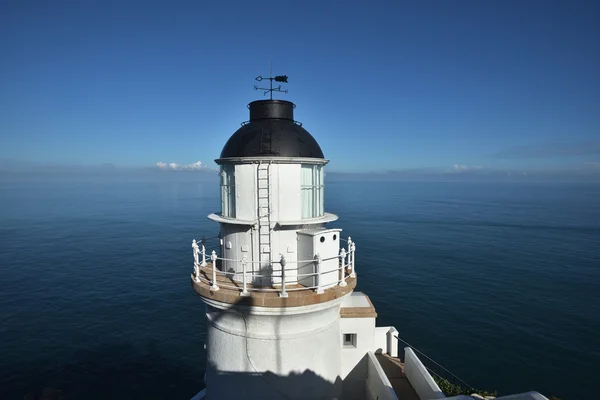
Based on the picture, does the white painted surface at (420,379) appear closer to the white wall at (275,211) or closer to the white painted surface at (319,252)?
the white painted surface at (319,252)

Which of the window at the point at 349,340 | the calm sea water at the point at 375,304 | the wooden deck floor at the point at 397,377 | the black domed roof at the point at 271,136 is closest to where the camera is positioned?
the black domed roof at the point at 271,136

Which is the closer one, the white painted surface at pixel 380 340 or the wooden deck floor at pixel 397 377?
the wooden deck floor at pixel 397 377

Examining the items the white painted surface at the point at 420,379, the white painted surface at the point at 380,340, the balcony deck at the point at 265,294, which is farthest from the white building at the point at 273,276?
the white painted surface at the point at 380,340

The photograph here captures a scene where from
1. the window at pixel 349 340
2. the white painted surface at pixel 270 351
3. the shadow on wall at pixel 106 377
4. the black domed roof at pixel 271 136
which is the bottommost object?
the shadow on wall at pixel 106 377

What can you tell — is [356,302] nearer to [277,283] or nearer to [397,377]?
[397,377]

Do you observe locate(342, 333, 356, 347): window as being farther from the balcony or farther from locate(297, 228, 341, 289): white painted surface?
locate(297, 228, 341, 289): white painted surface

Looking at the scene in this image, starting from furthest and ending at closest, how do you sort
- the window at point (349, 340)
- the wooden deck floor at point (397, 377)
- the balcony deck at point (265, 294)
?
the window at point (349, 340), the wooden deck floor at point (397, 377), the balcony deck at point (265, 294)

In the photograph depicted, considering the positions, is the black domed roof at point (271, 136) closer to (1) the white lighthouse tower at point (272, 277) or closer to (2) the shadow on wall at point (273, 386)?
(1) the white lighthouse tower at point (272, 277)

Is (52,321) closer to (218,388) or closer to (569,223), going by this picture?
(218,388)

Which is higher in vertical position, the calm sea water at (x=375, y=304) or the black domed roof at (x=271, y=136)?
the black domed roof at (x=271, y=136)
